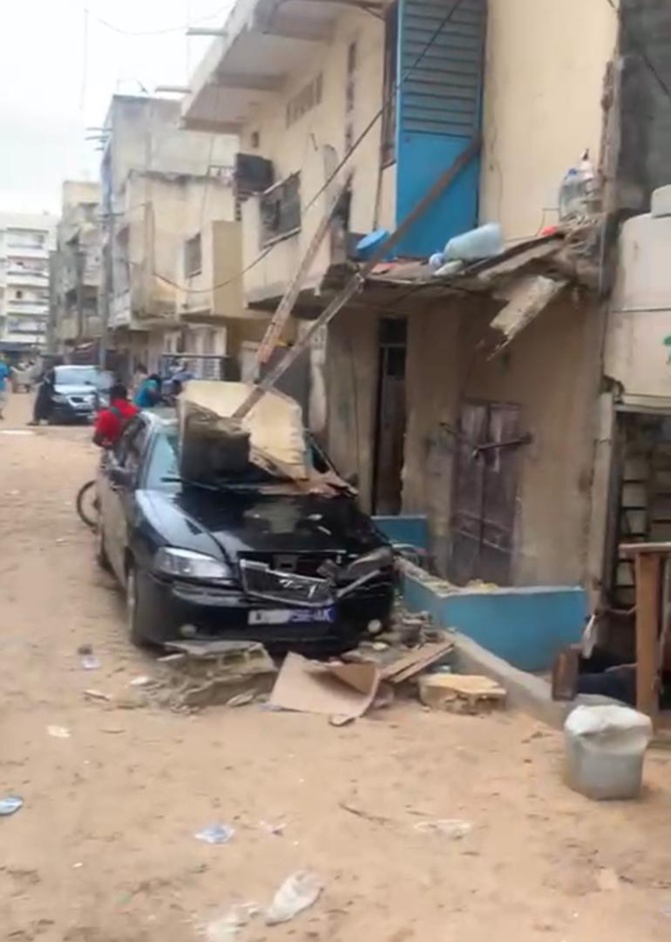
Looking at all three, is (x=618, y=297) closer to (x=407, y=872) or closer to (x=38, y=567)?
(x=407, y=872)

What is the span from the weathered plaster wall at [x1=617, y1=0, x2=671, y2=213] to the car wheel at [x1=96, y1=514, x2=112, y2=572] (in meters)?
5.20

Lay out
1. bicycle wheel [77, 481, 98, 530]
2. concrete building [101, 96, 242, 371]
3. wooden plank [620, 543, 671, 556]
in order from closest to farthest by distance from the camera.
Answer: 1. wooden plank [620, 543, 671, 556]
2. bicycle wheel [77, 481, 98, 530]
3. concrete building [101, 96, 242, 371]

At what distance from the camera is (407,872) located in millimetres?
→ 4203

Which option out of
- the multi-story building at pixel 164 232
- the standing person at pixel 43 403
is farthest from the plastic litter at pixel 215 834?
the standing person at pixel 43 403

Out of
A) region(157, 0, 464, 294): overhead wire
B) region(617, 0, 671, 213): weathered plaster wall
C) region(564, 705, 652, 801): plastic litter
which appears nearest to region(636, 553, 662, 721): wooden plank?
region(564, 705, 652, 801): plastic litter

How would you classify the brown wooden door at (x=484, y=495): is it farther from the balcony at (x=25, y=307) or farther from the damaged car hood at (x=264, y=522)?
the balcony at (x=25, y=307)

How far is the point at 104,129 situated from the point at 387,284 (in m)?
35.9

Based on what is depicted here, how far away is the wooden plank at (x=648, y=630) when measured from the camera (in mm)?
5980

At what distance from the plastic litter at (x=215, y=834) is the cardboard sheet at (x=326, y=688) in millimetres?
1663

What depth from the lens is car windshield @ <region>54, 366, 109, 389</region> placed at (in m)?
31.6

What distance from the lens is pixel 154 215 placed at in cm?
3069

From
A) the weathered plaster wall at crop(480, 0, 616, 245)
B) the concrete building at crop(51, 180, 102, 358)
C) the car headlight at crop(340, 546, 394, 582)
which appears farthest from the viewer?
the concrete building at crop(51, 180, 102, 358)

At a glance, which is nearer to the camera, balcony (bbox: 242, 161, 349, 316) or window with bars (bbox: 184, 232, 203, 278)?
balcony (bbox: 242, 161, 349, 316)

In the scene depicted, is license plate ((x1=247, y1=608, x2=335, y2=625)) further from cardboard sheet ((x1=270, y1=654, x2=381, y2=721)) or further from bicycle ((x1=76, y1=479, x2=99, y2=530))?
bicycle ((x1=76, y1=479, x2=99, y2=530))
